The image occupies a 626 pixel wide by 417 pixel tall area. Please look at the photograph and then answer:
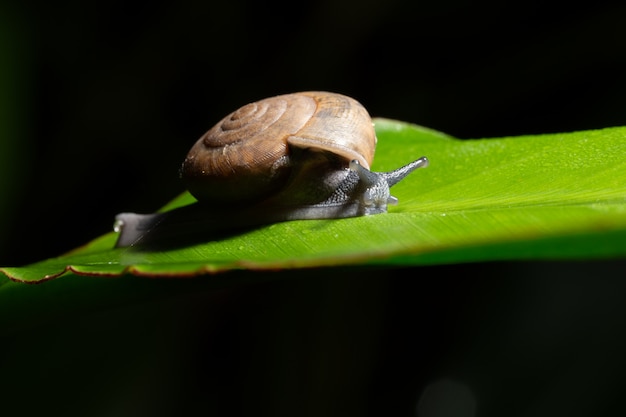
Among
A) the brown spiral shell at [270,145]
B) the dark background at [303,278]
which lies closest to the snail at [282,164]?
the brown spiral shell at [270,145]

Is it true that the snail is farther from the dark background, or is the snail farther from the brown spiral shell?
the dark background

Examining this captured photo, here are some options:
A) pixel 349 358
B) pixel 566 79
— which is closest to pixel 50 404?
pixel 349 358

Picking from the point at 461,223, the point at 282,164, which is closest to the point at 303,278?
the point at 282,164

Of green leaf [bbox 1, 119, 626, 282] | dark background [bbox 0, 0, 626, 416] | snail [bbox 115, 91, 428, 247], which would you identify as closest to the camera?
green leaf [bbox 1, 119, 626, 282]

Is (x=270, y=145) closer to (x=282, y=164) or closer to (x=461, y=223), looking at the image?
(x=282, y=164)

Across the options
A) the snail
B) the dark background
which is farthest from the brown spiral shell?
the dark background

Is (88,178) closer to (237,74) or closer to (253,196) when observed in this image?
(237,74)
